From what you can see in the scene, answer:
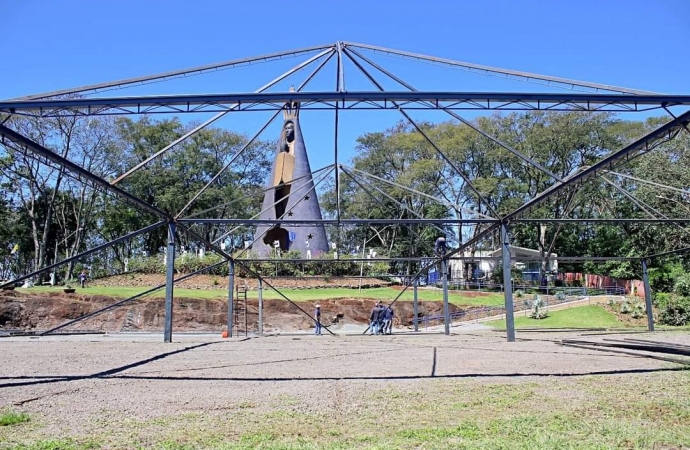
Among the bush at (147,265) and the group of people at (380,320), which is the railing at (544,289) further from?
the bush at (147,265)

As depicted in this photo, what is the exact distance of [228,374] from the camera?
883cm

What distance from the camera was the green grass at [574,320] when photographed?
26.5 meters

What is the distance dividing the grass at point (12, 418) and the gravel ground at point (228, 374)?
151 millimetres

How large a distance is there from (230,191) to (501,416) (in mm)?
51388

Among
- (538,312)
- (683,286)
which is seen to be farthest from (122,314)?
→ (683,286)

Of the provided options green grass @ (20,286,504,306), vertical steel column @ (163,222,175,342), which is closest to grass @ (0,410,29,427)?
vertical steel column @ (163,222,175,342)

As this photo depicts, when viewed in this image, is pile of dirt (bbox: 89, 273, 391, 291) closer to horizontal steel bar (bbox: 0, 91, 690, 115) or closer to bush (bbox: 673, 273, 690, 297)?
bush (bbox: 673, 273, 690, 297)

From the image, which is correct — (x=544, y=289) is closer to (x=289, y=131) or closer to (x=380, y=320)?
(x=380, y=320)

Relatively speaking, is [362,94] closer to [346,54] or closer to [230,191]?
[346,54]

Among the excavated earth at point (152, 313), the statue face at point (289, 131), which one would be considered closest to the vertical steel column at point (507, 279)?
the excavated earth at point (152, 313)

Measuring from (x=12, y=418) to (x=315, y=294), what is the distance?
106ft

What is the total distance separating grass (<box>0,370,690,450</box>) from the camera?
4.68 metres

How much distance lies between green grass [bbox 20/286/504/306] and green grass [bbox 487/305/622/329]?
6.31 metres

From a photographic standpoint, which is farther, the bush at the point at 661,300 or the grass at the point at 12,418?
the bush at the point at 661,300
